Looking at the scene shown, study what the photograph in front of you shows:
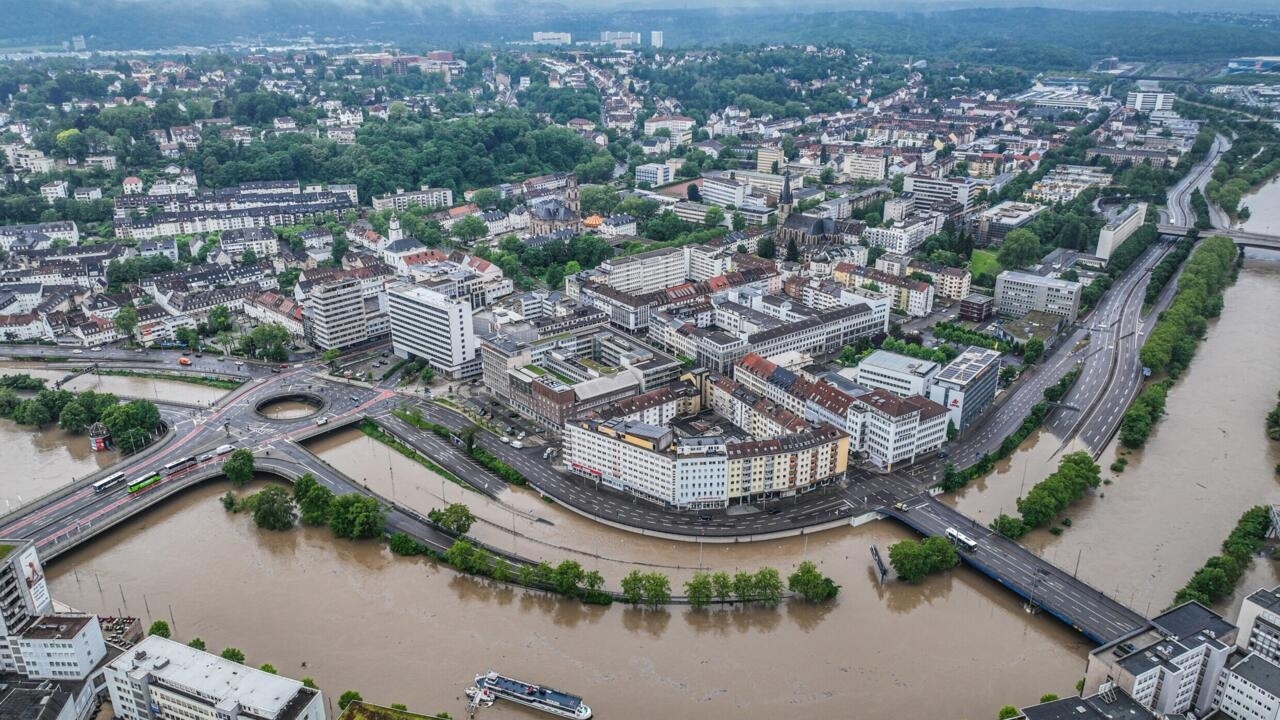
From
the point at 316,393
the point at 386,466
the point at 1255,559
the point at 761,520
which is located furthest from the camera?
the point at 316,393

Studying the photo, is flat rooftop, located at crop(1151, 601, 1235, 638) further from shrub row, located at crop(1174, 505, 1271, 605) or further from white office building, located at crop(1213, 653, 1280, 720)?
shrub row, located at crop(1174, 505, 1271, 605)

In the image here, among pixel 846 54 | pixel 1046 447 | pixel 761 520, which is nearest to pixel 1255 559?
pixel 1046 447

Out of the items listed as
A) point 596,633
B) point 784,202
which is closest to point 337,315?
point 596,633

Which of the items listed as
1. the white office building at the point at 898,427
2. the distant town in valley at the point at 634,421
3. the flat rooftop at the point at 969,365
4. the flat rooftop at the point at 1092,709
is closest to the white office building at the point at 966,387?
the flat rooftop at the point at 969,365

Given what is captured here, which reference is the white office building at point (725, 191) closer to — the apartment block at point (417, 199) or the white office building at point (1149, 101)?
the apartment block at point (417, 199)

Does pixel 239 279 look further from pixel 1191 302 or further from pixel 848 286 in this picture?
pixel 1191 302

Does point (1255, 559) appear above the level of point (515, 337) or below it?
below
